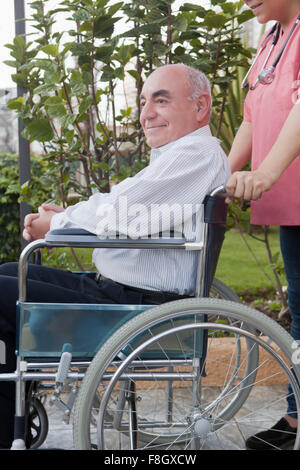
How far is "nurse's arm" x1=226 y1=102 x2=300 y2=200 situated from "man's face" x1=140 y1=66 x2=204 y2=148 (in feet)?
1.20

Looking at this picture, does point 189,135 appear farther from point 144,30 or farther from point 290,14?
point 144,30

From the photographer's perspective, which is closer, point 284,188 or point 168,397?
point 284,188

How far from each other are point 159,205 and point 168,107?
1.27 feet

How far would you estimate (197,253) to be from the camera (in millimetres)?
1733

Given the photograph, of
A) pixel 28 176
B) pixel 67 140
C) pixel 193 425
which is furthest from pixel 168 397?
pixel 28 176

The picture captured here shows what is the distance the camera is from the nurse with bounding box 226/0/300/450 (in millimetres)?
1706

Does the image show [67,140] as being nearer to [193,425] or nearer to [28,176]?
[28,176]

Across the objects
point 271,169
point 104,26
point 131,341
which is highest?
point 104,26

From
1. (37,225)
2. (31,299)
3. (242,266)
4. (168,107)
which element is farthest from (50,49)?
(242,266)

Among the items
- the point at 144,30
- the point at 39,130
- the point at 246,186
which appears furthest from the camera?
the point at 39,130

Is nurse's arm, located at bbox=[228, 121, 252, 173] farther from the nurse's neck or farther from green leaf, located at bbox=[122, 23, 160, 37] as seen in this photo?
green leaf, located at bbox=[122, 23, 160, 37]

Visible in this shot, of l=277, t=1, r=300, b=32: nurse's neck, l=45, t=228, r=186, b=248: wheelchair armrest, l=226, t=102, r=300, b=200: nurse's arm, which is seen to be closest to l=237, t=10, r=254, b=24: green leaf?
l=277, t=1, r=300, b=32: nurse's neck

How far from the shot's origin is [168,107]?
6.30ft

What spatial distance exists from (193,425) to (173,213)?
1.96 ft
